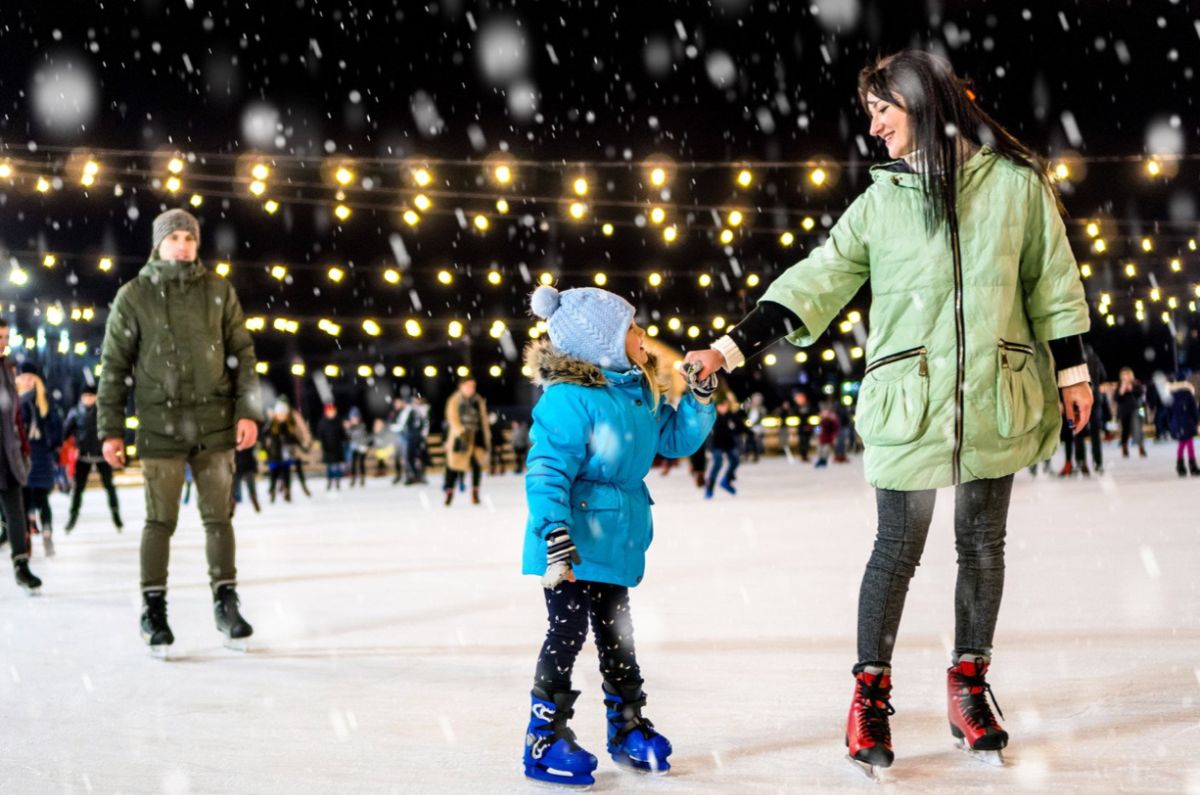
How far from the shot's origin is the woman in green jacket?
2400 mm

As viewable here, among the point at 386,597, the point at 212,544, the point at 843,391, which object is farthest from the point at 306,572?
the point at 843,391

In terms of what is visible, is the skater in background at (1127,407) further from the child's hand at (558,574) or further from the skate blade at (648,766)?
the child's hand at (558,574)

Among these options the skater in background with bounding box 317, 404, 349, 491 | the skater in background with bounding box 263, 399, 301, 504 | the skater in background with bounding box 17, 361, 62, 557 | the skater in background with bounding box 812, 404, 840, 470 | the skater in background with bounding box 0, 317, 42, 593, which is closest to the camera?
the skater in background with bounding box 0, 317, 42, 593

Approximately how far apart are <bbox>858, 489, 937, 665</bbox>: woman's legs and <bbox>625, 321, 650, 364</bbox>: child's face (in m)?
0.58

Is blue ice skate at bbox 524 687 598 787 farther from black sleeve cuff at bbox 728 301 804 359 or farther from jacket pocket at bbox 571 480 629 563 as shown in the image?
black sleeve cuff at bbox 728 301 804 359

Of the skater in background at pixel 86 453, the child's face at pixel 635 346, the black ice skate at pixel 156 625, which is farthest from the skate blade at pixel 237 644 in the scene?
the skater in background at pixel 86 453

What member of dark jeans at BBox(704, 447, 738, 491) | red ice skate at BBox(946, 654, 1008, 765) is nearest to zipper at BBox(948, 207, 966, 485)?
red ice skate at BBox(946, 654, 1008, 765)

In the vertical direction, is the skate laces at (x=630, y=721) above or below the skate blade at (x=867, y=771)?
above

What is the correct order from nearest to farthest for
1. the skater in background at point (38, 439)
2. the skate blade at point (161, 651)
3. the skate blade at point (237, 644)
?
the skate blade at point (161, 651)
the skate blade at point (237, 644)
the skater in background at point (38, 439)

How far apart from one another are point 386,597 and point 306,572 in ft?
4.61

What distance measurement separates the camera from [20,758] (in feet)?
8.89

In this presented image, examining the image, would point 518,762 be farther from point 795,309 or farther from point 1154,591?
point 1154,591

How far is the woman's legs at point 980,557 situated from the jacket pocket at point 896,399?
0.21 m

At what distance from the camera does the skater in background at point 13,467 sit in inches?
231
